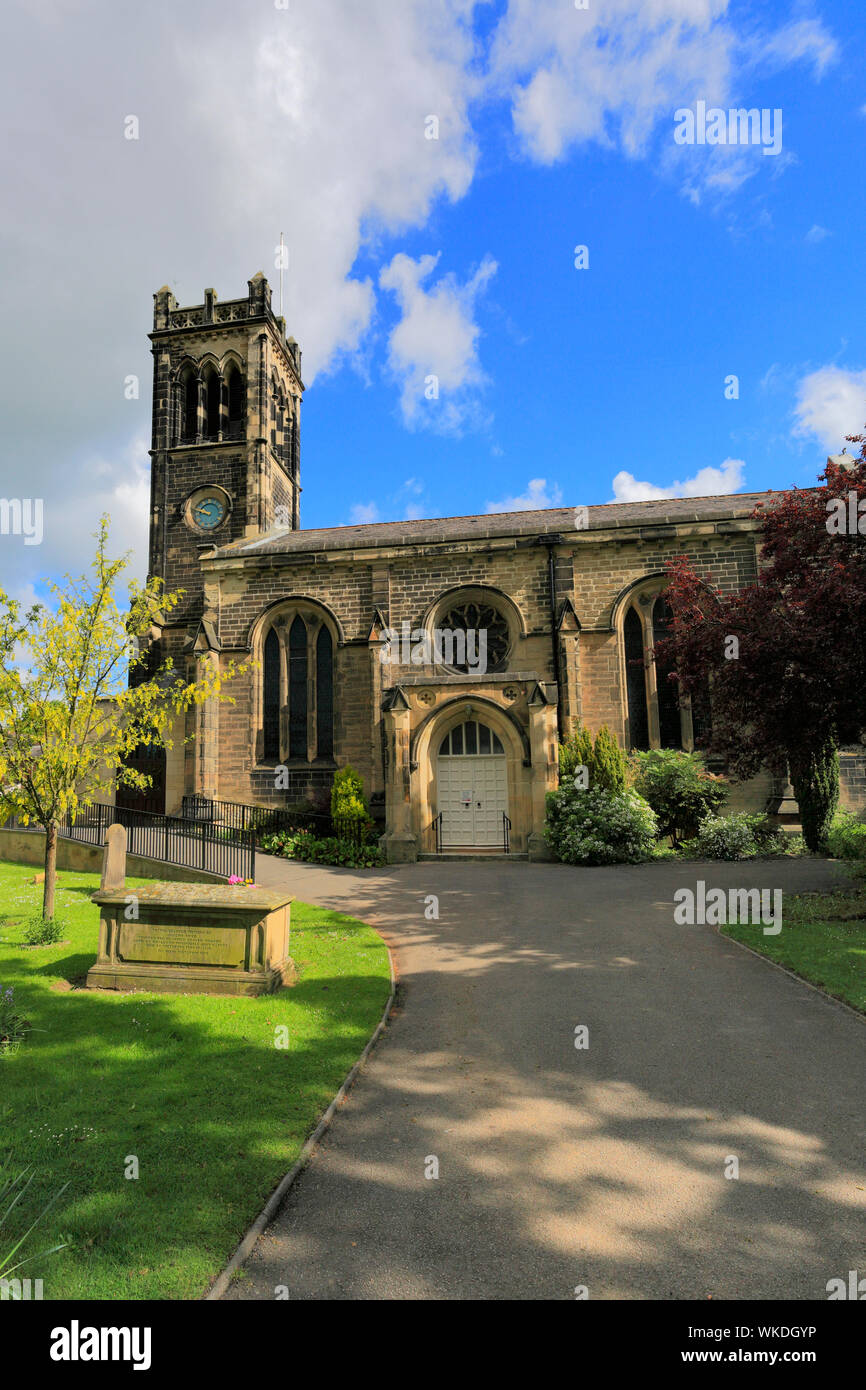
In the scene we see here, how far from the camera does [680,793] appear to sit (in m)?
17.3

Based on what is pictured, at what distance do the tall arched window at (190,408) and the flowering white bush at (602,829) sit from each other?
24.1 metres

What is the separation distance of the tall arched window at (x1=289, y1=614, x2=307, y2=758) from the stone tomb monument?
13.9 meters

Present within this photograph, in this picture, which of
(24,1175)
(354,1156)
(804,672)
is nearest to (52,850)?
(24,1175)

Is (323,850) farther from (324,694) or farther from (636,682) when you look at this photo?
(636,682)

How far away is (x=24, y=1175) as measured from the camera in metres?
3.79

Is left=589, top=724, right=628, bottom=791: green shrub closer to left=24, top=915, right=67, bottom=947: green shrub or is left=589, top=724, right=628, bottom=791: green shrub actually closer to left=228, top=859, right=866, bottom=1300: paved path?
left=228, top=859, right=866, bottom=1300: paved path

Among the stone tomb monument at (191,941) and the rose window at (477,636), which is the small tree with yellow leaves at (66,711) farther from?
the rose window at (477,636)

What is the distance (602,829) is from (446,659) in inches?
306

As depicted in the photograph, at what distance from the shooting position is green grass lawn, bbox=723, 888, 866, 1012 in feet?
23.3

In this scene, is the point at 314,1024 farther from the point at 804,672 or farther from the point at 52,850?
the point at 804,672

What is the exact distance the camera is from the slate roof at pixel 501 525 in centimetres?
2027

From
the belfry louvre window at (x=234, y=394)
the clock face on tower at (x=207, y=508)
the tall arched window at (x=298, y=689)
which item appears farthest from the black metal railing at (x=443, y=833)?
the belfry louvre window at (x=234, y=394)

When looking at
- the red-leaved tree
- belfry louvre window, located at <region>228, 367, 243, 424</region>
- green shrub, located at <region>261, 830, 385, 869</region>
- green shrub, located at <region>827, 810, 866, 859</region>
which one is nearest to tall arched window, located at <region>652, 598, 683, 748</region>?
green shrub, located at <region>827, 810, 866, 859</region>

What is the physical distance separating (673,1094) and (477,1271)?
7.80 ft
